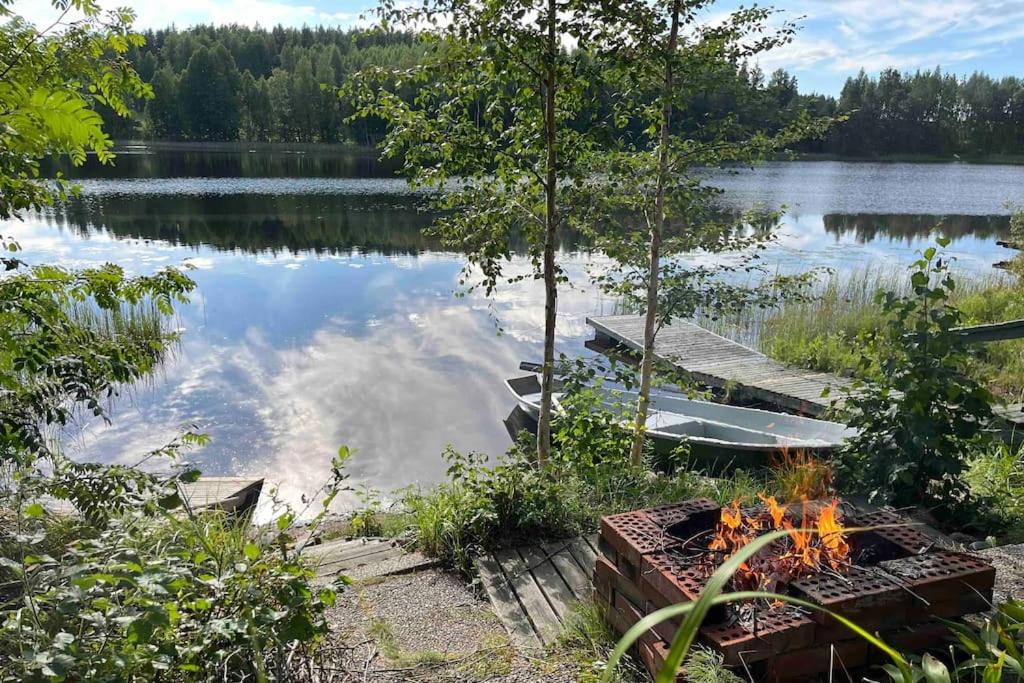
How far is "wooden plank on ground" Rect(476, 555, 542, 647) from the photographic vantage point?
10.0 feet

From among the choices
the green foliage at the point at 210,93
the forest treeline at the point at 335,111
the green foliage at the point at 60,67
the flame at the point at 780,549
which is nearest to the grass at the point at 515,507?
the flame at the point at 780,549

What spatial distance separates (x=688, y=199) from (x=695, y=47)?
1069 mm

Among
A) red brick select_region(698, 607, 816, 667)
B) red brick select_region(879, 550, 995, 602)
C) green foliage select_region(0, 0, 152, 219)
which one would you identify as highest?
green foliage select_region(0, 0, 152, 219)

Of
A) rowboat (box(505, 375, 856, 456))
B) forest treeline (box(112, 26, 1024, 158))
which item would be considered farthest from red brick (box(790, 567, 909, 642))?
forest treeline (box(112, 26, 1024, 158))

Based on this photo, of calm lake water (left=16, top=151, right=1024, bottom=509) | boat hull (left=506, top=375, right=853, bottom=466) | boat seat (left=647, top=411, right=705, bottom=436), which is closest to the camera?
boat hull (left=506, top=375, right=853, bottom=466)

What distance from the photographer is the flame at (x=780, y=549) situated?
249 cm

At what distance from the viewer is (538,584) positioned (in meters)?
3.48

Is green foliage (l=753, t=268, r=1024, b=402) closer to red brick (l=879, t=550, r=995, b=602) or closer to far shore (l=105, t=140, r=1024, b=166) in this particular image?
red brick (l=879, t=550, r=995, b=602)

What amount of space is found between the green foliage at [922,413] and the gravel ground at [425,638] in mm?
2441

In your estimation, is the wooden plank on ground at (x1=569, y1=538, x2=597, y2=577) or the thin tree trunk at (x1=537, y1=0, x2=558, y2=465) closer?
the wooden plank on ground at (x1=569, y1=538, x2=597, y2=577)

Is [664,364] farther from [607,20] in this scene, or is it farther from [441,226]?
[607,20]

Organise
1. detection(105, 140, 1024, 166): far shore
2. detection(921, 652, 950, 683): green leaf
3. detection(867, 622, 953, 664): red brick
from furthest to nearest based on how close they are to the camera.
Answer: detection(105, 140, 1024, 166): far shore < detection(867, 622, 953, 664): red brick < detection(921, 652, 950, 683): green leaf

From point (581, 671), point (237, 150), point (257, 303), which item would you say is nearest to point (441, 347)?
point (257, 303)

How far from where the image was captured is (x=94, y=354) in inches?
111
